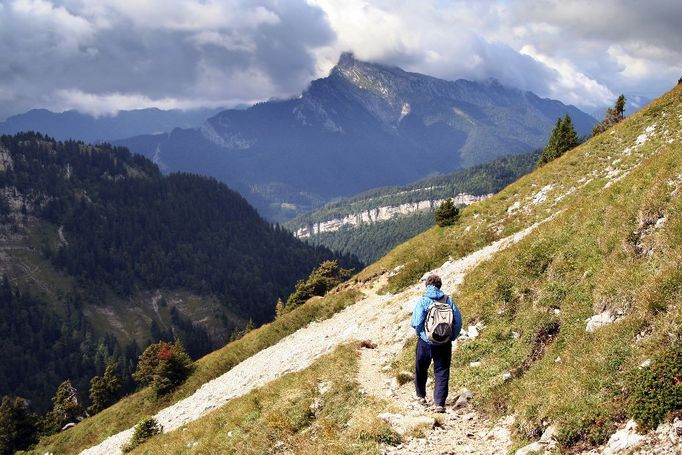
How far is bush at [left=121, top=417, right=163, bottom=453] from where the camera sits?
1006 inches

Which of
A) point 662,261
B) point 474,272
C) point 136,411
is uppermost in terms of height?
point 662,261

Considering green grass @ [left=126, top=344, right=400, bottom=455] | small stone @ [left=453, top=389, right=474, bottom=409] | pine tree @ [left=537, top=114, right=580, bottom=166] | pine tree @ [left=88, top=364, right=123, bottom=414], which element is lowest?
pine tree @ [left=88, top=364, right=123, bottom=414]

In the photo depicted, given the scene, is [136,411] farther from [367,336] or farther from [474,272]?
[474,272]

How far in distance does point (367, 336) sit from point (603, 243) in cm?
1346

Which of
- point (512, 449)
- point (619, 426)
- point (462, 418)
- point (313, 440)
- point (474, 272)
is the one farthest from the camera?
point (474, 272)

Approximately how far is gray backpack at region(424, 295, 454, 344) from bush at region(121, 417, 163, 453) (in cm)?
2191

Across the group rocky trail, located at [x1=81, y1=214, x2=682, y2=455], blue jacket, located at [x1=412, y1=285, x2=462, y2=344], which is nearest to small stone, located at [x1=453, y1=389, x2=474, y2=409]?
rocky trail, located at [x1=81, y1=214, x2=682, y2=455]

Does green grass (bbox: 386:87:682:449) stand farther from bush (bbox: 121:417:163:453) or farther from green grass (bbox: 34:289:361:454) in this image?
green grass (bbox: 34:289:361:454)

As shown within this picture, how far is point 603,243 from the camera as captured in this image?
14148 mm

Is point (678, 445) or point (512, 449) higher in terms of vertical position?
point (678, 445)

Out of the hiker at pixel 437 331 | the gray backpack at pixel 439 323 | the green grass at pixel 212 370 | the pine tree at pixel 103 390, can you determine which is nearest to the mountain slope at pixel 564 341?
the hiker at pixel 437 331

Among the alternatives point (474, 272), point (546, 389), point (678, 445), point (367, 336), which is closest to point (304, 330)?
point (367, 336)

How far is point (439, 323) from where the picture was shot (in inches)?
454

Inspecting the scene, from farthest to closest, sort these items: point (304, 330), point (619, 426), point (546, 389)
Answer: point (304, 330), point (546, 389), point (619, 426)
